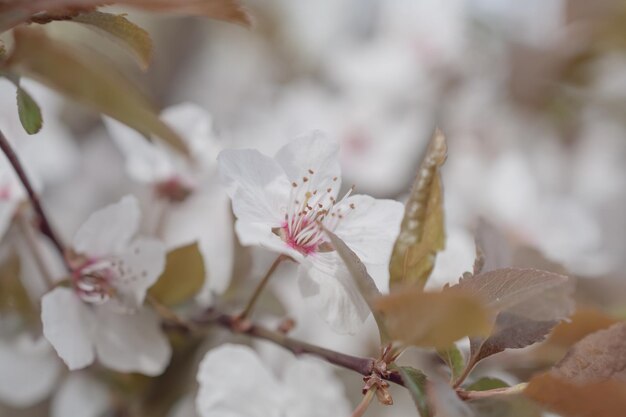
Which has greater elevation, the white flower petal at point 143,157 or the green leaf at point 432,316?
the green leaf at point 432,316

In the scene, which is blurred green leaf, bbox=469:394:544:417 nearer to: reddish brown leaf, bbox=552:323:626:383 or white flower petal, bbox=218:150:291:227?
reddish brown leaf, bbox=552:323:626:383

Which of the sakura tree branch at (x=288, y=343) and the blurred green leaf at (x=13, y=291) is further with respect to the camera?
the blurred green leaf at (x=13, y=291)

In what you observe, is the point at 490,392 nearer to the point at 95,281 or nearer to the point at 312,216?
the point at 312,216

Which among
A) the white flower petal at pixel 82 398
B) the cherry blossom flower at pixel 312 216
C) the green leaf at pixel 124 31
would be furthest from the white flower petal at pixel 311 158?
the white flower petal at pixel 82 398

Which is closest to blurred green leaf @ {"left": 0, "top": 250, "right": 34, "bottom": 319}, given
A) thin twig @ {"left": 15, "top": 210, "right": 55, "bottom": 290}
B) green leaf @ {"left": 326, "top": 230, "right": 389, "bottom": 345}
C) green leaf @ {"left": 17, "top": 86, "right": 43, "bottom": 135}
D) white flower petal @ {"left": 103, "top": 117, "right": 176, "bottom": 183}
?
thin twig @ {"left": 15, "top": 210, "right": 55, "bottom": 290}

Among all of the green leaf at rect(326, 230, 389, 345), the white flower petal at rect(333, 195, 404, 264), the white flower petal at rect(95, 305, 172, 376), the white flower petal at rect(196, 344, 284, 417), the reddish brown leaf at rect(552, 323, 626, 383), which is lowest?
the white flower petal at rect(95, 305, 172, 376)

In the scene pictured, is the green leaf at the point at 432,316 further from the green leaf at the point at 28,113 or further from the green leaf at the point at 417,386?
the green leaf at the point at 28,113
